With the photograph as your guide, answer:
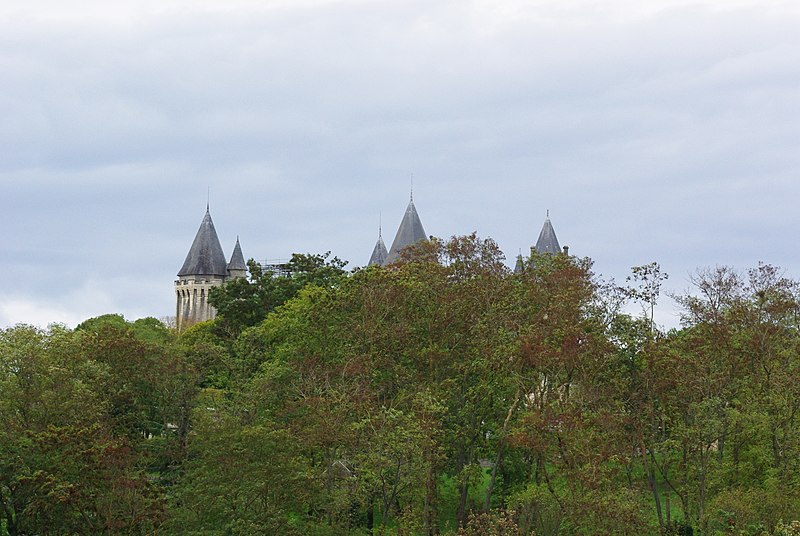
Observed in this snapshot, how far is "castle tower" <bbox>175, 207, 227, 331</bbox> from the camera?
124188 mm

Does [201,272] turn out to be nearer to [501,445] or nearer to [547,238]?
[547,238]

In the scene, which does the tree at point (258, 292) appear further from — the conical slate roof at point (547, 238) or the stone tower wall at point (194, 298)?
the stone tower wall at point (194, 298)

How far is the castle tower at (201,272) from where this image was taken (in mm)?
124188

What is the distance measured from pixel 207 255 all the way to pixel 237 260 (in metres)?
2.84

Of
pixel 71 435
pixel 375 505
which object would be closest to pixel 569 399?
pixel 375 505

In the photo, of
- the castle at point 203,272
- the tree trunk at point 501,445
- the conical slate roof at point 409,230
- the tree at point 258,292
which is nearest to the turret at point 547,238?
the conical slate roof at point 409,230

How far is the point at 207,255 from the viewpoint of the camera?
12462 cm

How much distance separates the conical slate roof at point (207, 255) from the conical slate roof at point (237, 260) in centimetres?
75

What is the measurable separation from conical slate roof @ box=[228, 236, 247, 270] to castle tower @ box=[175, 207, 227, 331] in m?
0.73

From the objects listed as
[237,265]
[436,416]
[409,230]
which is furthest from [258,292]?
[237,265]

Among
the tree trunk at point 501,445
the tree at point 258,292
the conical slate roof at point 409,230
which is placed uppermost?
the conical slate roof at point 409,230

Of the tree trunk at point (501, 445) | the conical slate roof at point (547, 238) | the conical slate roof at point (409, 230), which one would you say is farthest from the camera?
the conical slate roof at point (547, 238)

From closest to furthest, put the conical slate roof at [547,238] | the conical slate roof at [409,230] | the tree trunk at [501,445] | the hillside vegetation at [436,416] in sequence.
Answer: the hillside vegetation at [436,416]
the tree trunk at [501,445]
the conical slate roof at [409,230]
the conical slate roof at [547,238]

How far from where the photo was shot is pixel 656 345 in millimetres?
39781
